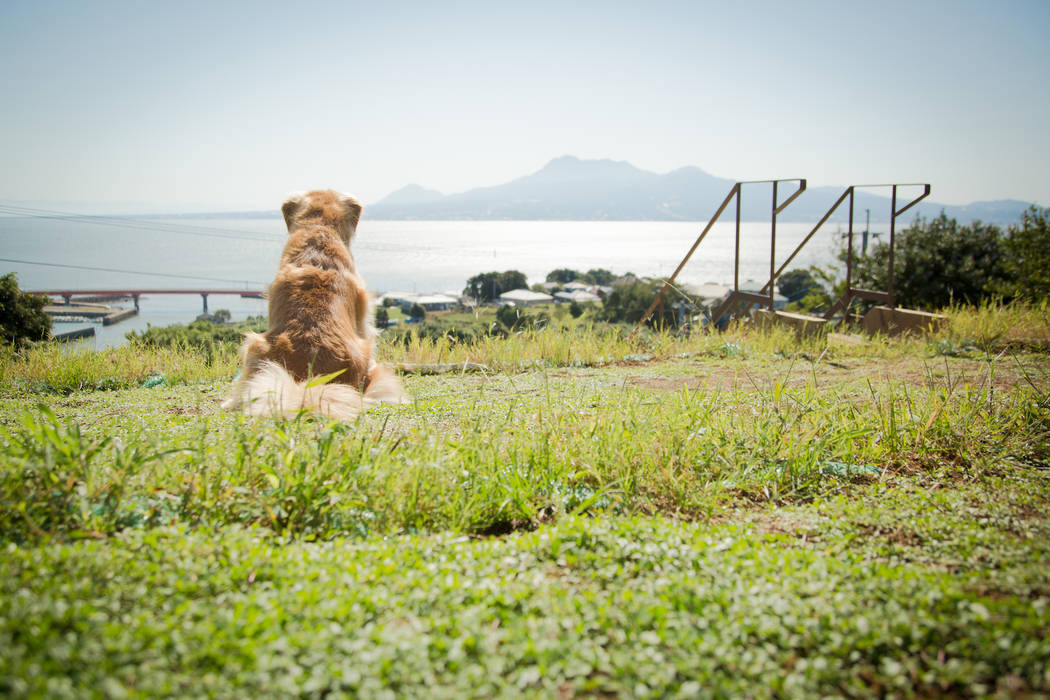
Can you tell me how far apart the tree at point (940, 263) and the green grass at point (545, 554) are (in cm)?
1854

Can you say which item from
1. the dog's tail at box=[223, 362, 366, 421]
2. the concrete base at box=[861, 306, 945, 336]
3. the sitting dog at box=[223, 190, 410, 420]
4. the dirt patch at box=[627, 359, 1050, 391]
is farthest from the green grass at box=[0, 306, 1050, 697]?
the concrete base at box=[861, 306, 945, 336]

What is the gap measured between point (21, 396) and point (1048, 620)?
320 inches

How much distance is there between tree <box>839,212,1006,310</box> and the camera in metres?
19.1

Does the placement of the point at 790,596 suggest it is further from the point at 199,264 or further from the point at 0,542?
the point at 199,264

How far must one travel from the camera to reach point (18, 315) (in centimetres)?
1371

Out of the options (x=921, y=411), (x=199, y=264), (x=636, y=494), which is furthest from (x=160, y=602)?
(x=199, y=264)

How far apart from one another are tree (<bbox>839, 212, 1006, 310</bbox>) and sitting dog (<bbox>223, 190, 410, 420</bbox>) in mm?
19531

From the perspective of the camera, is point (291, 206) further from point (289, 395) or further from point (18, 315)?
point (18, 315)

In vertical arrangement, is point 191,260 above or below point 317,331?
above

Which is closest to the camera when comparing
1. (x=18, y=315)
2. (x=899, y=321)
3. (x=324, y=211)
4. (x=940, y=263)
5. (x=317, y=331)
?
(x=317, y=331)

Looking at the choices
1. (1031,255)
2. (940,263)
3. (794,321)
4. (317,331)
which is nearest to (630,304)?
(940,263)

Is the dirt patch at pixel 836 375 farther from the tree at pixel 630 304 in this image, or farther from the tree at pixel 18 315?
the tree at pixel 630 304

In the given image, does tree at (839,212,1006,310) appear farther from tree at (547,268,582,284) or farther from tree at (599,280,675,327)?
tree at (547,268,582,284)

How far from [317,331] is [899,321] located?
36.4 feet
